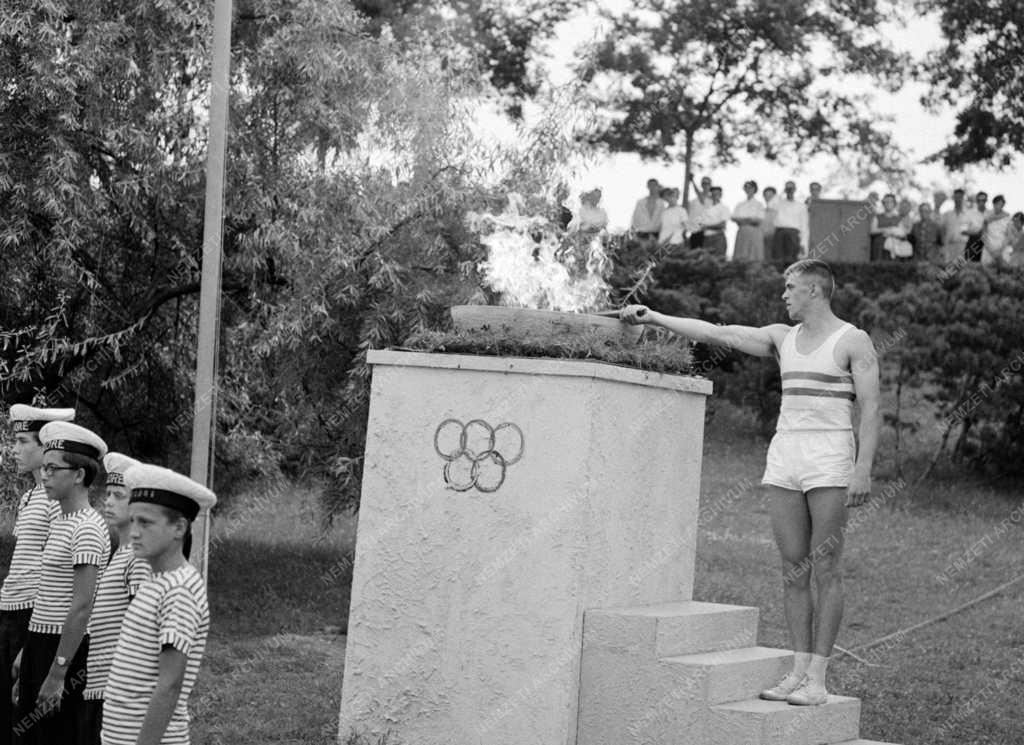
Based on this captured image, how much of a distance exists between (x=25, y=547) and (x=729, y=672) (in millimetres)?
3451

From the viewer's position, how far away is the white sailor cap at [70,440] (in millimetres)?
6516

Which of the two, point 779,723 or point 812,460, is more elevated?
point 812,460

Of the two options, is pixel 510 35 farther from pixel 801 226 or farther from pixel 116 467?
pixel 116 467

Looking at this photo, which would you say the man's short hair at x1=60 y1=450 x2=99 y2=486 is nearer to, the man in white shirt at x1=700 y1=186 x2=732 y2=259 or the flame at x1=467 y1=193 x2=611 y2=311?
the flame at x1=467 y1=193 x2=611 y2=311

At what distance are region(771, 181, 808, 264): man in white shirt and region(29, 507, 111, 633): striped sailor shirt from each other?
1845cm

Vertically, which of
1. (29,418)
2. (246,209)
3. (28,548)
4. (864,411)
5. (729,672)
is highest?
(246,209)

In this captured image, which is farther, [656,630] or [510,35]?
[510,35]

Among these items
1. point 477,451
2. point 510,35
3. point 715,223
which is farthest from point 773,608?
point 510,35

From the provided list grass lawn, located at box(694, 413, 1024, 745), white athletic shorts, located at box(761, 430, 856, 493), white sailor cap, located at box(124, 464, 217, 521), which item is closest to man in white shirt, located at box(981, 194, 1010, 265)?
grass lawn, located at box(694, 413, 1024, 745)

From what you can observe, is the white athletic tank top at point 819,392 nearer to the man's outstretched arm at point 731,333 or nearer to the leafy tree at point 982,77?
the man's outstretched arm at point 731,333

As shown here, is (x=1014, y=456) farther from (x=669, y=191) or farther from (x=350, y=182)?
(x=350, y=182)

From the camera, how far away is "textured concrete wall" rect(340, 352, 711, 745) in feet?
24.1

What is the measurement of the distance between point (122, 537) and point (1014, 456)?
16.7m

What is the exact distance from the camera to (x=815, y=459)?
707 centimetres
